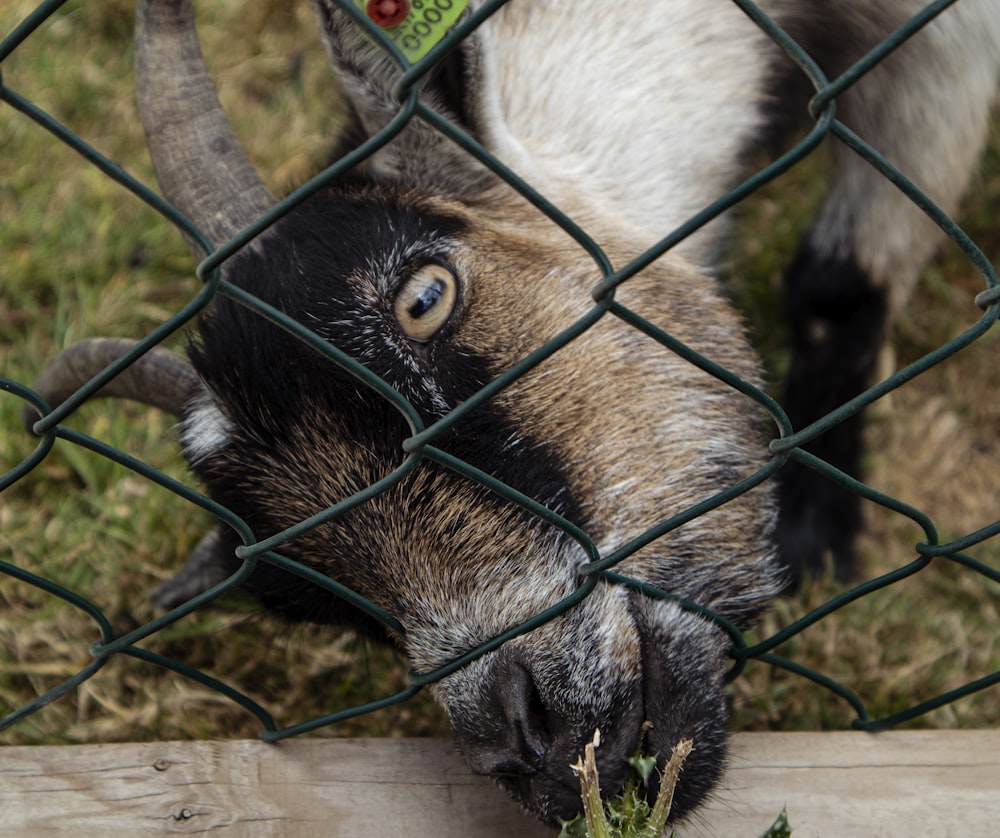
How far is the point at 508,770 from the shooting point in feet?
6.50

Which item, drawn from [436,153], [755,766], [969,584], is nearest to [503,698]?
[755,766]

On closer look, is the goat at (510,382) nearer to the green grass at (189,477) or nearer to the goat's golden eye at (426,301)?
the goat's golden eye at (426,301)

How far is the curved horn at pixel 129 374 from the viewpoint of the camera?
2443 millimetres

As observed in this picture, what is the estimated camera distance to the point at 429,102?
2.50 meters

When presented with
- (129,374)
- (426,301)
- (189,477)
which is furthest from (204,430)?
(189,477)

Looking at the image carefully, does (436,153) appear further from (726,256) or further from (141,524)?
(141,524)

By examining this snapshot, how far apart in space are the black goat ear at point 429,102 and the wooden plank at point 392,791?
132cm

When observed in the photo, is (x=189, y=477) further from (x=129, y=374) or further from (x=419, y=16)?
(x=419, y=16)

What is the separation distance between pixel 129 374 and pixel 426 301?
2.62 feet

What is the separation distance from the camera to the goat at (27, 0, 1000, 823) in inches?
80.9

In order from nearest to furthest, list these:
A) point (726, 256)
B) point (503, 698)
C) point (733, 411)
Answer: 1. point (503, 698)
2. point (733, 411)
3. point (726, 256)

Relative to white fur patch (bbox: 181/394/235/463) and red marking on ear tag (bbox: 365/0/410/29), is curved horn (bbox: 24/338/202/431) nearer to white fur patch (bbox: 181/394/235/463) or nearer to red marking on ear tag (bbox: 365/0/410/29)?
white fur patch (bbox: 181/394/235/463)

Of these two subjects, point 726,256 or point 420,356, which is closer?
point 420,356

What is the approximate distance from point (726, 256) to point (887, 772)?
1717 mm
